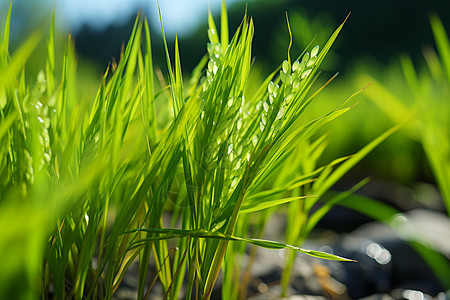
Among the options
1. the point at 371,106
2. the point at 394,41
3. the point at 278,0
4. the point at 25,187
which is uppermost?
the point at 278,0

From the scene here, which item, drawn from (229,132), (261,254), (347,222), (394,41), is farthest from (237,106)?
(394,41)

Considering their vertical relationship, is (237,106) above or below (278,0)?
below

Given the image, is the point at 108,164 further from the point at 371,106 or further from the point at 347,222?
the point at 371,106

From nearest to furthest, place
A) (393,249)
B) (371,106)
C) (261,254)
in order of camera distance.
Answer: (261,254) < (393,249) < (371,106)

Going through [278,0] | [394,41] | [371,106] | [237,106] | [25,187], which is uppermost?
[278,0]

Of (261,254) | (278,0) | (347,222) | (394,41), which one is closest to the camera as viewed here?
(261,254)

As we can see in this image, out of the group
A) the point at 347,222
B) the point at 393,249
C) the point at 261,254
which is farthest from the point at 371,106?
the point at 261,254

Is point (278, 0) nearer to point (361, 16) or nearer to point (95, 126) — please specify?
point (361, 16)

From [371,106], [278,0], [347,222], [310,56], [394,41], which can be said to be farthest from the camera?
[278,0]

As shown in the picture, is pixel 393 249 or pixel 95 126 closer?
pixel 95 126
